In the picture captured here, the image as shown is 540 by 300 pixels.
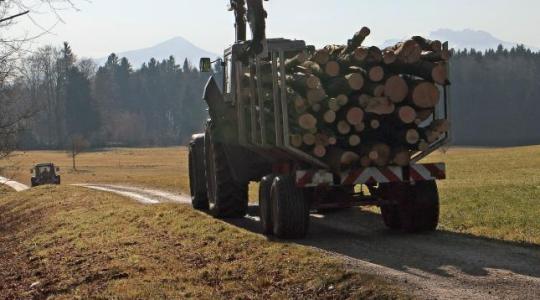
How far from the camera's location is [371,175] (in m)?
10.7

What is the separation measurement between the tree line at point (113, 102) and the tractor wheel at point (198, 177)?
76.9 meters

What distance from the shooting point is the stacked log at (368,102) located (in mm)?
10305

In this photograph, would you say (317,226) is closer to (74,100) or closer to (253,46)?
(253,46)

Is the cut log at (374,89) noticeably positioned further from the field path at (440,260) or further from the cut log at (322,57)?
the field path at (440,260)

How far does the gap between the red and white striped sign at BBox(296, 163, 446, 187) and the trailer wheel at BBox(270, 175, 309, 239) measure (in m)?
0.30

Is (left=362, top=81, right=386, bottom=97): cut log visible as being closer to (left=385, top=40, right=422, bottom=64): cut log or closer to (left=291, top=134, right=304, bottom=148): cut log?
(left=385, top=40, right=422, bottom=64): cut log

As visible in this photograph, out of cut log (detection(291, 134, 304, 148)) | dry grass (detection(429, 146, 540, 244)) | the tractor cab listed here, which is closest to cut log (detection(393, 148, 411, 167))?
cut log (detection(291, 134, 304, 148))

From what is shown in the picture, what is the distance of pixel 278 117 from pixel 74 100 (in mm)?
109277

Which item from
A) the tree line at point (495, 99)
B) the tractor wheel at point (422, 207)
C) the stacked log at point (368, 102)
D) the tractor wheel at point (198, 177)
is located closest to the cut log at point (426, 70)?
the stacked log at point (368, 102)

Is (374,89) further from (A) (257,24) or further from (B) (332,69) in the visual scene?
(A) (257,24)

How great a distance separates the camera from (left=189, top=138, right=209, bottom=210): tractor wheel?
16.6 metres

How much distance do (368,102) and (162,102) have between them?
147m

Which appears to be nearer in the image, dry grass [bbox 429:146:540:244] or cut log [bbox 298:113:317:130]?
cut log [bbox 298:113:317:130]

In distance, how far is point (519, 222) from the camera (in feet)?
40.7
